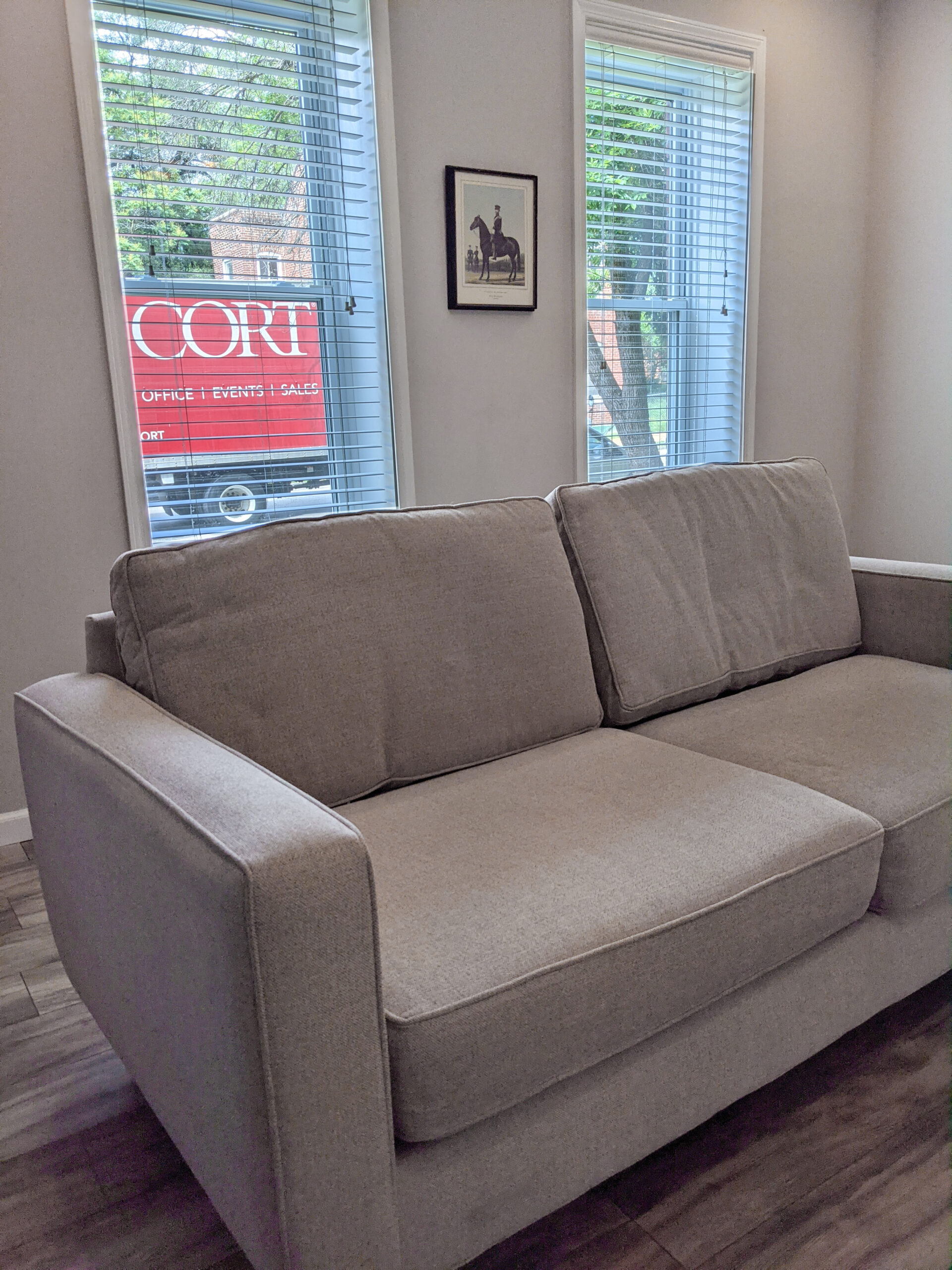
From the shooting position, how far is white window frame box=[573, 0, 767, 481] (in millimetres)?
3070

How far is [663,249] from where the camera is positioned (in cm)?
348

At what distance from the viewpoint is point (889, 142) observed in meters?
3.80

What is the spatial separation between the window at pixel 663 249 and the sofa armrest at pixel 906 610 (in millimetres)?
1329

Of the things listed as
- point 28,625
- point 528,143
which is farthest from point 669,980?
point 528,143

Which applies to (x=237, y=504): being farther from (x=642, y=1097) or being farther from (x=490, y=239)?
→ (x=642, y=1097)

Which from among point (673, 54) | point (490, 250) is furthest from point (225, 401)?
point (673, 54)

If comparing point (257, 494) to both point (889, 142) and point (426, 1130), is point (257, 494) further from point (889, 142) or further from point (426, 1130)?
point (889, 142)

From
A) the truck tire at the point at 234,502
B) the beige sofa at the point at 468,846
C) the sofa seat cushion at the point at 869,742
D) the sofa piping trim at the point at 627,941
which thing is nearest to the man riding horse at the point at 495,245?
the truck tire at the point at 234,502

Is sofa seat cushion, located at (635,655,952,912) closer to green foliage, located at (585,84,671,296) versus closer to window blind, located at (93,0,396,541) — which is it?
window blind, located at (93,0,396,541)

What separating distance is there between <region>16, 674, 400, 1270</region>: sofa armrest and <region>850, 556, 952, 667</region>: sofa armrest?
5.33 feet

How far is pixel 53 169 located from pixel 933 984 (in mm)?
2627

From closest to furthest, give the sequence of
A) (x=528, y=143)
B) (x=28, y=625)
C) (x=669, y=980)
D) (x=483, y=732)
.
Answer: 1. (x=669, y=980)
2. (x=483, y=732)
3. (x=28, y=625)
4. (x=528, y=143)

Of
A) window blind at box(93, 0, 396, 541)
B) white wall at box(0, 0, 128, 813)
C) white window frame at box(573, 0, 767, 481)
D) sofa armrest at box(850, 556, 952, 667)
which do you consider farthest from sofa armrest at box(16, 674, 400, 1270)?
white window frame at box(573, 0, 767, 481)

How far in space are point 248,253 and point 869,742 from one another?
208 centimetres
